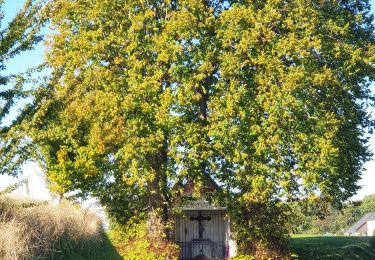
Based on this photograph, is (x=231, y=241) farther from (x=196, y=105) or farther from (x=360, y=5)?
(x=360, y=5)

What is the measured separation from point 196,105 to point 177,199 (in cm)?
511

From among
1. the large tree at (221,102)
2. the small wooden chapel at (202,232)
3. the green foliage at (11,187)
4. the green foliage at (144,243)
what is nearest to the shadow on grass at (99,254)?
the green foliage at (11,187)

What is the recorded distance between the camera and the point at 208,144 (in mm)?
25828

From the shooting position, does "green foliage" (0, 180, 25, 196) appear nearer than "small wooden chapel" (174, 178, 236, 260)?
Yes

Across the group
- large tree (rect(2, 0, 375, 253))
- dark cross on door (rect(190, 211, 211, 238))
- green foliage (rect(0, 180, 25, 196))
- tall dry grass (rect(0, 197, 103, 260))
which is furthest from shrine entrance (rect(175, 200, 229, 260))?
green foliage (rect(0, 180, 25, 196))

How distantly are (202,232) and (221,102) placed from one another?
12.0m

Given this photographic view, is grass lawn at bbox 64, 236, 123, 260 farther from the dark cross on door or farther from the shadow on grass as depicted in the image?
the dark cross on door

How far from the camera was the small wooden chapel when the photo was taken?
34125 mm

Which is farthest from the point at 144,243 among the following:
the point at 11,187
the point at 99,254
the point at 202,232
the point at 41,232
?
the point at 41,232

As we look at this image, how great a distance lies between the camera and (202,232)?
3478cm

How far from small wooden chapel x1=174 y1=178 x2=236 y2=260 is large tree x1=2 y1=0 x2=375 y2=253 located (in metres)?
5.11

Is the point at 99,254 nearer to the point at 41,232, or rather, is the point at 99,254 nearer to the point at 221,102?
the point at 41,232

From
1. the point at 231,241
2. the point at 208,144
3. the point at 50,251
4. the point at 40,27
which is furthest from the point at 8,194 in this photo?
the point at 231,241

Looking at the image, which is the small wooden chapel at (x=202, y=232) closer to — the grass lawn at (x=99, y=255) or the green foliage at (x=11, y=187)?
the grass lawn at (x=99, y=255)
